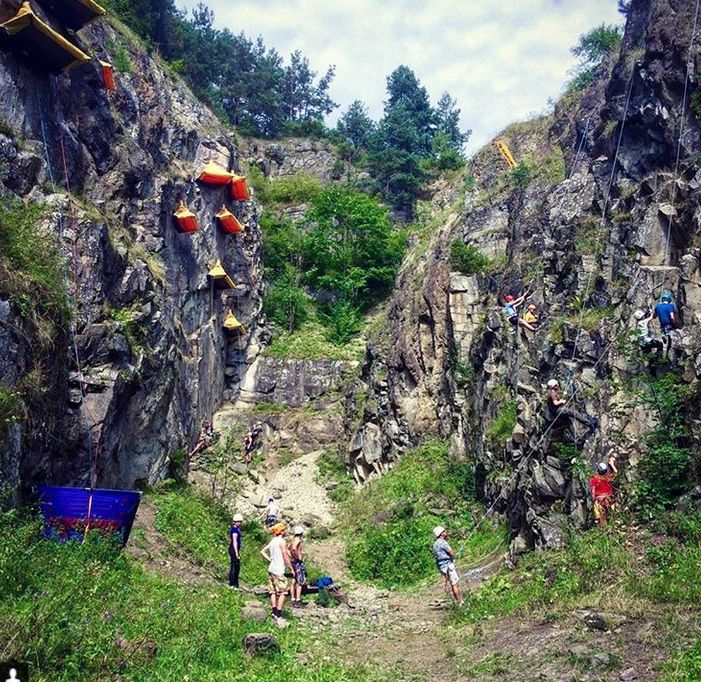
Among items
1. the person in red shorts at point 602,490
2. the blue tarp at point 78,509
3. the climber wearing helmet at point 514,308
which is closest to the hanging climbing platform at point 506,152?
the climber wearing helmet at point 514,308

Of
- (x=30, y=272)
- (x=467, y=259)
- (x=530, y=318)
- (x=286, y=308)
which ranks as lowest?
→ (x=530, y=318)

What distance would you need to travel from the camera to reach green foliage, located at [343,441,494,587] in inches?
562

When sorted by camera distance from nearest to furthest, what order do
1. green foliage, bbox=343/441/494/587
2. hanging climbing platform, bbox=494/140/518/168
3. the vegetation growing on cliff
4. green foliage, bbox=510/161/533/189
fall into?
green foliage, bbox=343/441/494/587 → green foliage, bbox=510/161/533/189 → hanging climbing platform, bbox=494/140/518/168 → the vegetation growing on cliff

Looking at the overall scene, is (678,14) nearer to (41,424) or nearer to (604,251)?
(604,251)

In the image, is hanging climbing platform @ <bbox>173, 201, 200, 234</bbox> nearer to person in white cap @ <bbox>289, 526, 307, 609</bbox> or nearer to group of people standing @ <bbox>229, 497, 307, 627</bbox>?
group of people standing @ <bbox>229, 497, 307, 627</bbox>

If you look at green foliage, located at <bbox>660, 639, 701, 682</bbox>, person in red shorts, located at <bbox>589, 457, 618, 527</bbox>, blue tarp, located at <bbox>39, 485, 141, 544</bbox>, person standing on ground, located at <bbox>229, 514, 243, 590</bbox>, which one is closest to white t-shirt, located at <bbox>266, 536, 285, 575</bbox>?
person standing on ground, located at <bbox>229, 514, 243, 590</bbox>

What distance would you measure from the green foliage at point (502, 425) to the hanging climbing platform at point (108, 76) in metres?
15.8

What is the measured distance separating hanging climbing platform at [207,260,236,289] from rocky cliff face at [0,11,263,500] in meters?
0.36

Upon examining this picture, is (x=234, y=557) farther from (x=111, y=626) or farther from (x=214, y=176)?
(x=214, y=176)

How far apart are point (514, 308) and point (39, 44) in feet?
44.9

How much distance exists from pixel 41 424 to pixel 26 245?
3.01 meters

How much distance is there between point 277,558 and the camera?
9.80 m

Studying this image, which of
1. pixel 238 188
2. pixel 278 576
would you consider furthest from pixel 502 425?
pixel 238 188

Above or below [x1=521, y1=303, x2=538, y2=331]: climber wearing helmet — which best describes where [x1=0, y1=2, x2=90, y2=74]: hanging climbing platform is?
above
